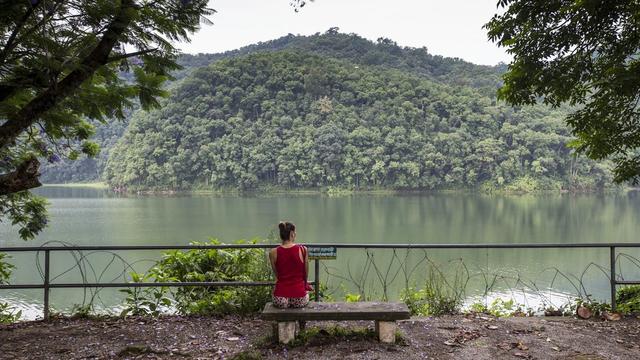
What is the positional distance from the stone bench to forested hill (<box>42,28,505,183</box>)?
9697cm

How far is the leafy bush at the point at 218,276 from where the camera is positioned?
519cm

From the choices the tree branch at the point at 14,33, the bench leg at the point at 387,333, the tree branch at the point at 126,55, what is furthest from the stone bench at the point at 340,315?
the tree branch at the point at 14,33

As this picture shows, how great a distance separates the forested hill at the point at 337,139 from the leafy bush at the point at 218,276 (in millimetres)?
71840

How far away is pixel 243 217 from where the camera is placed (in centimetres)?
4031

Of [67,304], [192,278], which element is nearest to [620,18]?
[192,278]

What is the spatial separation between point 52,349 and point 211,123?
282ft

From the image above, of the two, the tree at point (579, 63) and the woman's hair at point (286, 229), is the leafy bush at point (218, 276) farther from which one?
the tree at point (579, 63)

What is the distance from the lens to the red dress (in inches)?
160

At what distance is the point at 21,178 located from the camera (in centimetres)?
337

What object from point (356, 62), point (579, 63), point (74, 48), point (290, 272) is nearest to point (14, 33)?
point (74, 48)

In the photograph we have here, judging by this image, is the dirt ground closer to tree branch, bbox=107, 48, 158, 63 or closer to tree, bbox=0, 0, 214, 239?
tree, bbox=0, 0, 214, 239

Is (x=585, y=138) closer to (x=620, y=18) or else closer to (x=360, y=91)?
(x=620, y=18)

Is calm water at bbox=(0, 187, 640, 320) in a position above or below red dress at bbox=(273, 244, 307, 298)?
below

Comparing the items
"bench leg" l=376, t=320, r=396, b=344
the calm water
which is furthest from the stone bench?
the calm water
